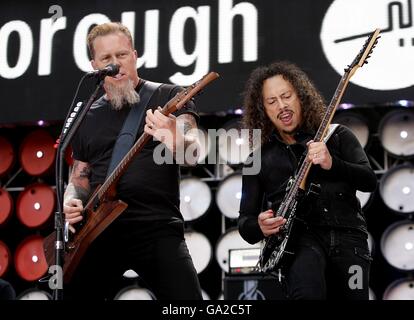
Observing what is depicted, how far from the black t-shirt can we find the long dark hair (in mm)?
329

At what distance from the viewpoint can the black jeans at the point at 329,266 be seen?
2945 mm

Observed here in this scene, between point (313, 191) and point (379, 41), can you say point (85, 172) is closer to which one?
point (313, 191)

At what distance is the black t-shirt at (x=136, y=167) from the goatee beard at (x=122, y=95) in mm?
36

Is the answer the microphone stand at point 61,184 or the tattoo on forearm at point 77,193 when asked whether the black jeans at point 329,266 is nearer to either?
the microphone stand at point 61,184

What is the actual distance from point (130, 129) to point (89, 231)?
530mm

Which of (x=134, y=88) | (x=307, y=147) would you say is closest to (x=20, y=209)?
(x=134, y=88)

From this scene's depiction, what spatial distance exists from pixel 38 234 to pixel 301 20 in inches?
157

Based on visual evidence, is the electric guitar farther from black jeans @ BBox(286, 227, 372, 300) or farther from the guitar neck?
black jeans @ BBox(286, 227, 372, 300)

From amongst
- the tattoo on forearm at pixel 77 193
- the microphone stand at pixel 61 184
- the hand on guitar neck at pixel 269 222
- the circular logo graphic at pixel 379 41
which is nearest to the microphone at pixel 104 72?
the microphone stand at pixel 61 184

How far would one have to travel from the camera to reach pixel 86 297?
10.7ft

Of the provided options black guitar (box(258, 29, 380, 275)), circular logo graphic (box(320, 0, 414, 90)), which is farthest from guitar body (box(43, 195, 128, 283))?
circular logo graphic (box(320, 0, 414, 90))

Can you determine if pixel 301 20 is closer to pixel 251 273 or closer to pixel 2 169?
pixel 251 273

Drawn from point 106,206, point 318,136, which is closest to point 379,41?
point 318,136

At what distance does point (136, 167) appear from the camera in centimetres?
339
